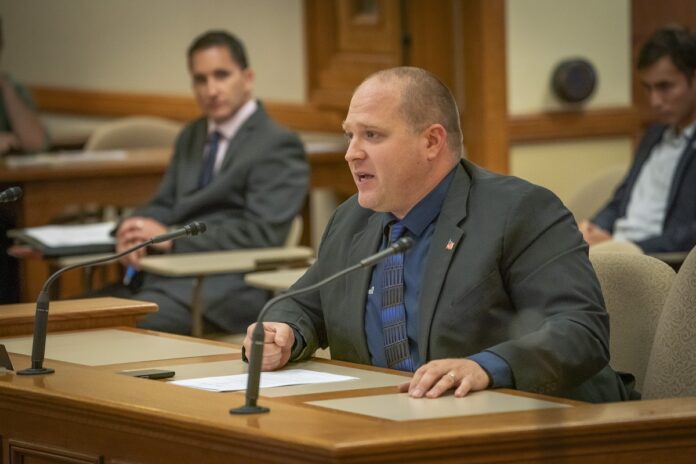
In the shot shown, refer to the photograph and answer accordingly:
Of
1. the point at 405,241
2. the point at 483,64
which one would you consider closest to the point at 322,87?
the point at 483,64

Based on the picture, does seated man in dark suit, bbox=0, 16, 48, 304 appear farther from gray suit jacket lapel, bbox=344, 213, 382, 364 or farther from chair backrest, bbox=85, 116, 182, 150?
gray suit jacket lapel, bbox=344, 213, 382, 364

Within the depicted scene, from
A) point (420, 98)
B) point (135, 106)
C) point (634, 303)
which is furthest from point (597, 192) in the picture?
point (135, 106)

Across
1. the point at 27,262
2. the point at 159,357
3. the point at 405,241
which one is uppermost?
the point at 405,241

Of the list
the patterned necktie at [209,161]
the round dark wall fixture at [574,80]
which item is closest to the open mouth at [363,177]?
the patterned necktie at [209,161]

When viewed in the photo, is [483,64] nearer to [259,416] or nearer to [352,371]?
[352,371]

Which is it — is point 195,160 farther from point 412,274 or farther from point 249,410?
point 249,410

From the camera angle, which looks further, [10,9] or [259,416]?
[10,9]

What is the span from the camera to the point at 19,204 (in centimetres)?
570

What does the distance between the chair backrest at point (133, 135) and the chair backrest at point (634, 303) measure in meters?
4.08

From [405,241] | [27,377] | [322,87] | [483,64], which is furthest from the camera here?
[322,87]

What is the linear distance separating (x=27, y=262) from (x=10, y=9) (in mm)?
2954

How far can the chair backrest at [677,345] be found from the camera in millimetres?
2566

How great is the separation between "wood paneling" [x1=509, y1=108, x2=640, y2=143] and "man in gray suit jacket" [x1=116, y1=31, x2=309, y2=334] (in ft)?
4.67

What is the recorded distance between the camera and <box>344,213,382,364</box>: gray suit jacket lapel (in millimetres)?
2727
